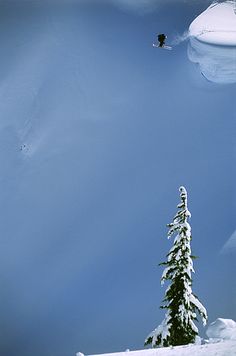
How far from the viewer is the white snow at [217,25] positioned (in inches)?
312

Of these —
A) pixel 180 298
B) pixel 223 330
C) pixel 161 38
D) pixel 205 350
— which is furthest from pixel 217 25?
pixel 205 350

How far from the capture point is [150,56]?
27.4 feet

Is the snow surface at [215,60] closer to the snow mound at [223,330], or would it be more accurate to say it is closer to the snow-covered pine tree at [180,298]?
the snow-covered pine tree at [180,298]

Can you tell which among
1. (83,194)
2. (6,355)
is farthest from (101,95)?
(6,355)

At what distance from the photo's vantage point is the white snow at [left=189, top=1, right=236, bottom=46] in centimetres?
793

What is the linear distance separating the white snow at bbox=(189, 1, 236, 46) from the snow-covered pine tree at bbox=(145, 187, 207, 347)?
3023 millimetres

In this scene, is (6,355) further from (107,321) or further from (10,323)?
(107,321)

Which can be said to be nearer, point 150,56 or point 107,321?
point 150,56

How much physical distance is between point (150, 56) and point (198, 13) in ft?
3.59

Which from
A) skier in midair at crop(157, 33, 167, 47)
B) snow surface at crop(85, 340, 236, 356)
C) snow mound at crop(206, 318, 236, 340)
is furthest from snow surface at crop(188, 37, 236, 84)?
snow surface at crop(85, 340, 236, 356)

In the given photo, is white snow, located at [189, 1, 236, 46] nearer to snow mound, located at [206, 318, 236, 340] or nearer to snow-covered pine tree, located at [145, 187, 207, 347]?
snow-covered pine tree, located at [145, 187, 207, 347]

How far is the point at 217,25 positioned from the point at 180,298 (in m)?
4.64

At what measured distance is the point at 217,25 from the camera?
7.99 metres

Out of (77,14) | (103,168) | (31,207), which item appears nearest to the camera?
(77,14)
